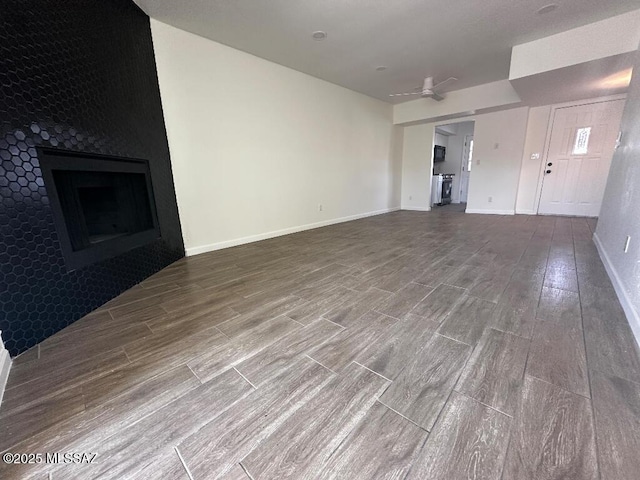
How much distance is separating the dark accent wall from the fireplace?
0.23ft

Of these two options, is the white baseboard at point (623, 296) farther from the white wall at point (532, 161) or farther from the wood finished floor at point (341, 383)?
the white wall at point (532, 161)

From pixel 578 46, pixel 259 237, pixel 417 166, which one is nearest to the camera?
pixel 578 46

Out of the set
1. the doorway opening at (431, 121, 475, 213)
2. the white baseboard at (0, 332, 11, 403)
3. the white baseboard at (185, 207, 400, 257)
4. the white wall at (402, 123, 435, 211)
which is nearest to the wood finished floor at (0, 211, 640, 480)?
the white baseboard at (0, 332, 11, 403)

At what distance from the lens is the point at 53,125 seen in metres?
1.62

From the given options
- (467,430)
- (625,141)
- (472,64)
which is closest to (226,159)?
(467,430)

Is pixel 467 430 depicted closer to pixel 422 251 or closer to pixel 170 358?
pixel 170 358

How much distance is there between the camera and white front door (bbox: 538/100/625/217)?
4598 mm

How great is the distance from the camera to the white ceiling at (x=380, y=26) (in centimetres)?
249

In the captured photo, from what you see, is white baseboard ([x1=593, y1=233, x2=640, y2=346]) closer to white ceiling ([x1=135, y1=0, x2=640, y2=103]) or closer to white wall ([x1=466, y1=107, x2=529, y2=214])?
white ceiling ([x1=135, y1=0, x2=640, y2=103])

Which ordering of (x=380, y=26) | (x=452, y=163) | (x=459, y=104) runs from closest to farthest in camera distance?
(x=380, y=26), (x=459, y=104), (x=452, y=163)

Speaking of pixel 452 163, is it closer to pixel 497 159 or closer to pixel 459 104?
pixel 497 159

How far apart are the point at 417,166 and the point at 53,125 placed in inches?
257

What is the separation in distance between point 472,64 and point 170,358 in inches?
204

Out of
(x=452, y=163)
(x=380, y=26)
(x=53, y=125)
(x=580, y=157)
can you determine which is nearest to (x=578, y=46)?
(x=380, y=26)
